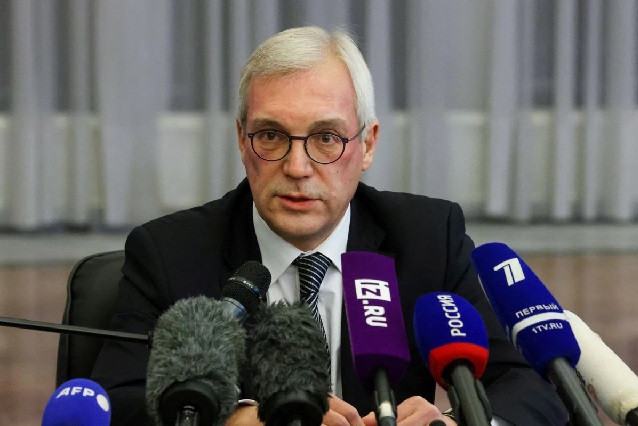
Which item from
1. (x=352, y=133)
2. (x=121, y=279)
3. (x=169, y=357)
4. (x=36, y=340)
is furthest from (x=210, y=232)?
(x=36, y=340)

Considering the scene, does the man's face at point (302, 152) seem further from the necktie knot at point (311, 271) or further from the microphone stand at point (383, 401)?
the microphone stand at point (383, 401)

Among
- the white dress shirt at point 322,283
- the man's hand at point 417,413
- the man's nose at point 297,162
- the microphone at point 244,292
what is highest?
the man's nose at point 297,162

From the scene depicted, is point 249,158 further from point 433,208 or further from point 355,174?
point 433,208

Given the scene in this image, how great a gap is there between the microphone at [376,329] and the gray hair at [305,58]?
60 cm

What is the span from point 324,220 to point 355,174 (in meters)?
0.11

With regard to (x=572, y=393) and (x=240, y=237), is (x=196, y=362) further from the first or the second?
(x=240, y=237)

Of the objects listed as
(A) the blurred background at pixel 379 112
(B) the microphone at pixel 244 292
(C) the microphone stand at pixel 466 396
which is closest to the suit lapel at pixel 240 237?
(B) the microphone at pixel 244 292

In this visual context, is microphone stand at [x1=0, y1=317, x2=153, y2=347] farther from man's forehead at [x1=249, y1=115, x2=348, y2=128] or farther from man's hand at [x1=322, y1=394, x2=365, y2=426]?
man's forehead at [x1=249, y1=115, x2=348, y2=128]

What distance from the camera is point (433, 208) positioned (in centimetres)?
216

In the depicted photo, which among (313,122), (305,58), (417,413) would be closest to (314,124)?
(313,122)

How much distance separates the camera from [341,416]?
144 centimetres

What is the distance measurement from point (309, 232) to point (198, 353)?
0.87m

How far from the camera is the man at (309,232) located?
Answer: 186 cm

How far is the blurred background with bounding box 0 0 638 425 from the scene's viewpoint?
6.08m
